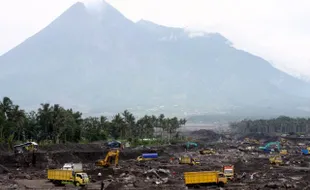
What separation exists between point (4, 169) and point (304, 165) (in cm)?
4322

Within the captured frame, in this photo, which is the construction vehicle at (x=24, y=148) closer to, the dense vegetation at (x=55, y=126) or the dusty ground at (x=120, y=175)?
the dusty ground at (x=120, y=175)

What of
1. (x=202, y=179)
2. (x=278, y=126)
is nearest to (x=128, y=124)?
(x=202, y=179)

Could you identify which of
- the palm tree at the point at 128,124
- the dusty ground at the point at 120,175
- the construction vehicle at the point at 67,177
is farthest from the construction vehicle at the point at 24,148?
the palm tree at the point at 128,124

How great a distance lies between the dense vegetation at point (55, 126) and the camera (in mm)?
74938

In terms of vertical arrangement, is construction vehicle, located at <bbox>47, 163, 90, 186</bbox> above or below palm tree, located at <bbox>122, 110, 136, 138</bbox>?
below

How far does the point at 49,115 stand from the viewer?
82.0m

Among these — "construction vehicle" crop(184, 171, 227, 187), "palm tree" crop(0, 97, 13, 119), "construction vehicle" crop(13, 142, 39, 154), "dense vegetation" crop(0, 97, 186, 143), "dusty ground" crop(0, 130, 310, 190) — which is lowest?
"dusty ground" crop(0, 130, 310, 190)

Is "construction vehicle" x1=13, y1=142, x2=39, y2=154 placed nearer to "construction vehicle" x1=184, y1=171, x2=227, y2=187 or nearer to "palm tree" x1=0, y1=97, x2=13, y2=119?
"palm tree" x1=0, y1=97, x2=13, y2=119

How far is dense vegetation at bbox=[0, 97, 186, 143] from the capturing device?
74.9 m

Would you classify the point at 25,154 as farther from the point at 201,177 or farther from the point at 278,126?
the point at 278,126

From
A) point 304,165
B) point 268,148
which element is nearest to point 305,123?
point 268,148

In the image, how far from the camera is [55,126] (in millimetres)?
82562

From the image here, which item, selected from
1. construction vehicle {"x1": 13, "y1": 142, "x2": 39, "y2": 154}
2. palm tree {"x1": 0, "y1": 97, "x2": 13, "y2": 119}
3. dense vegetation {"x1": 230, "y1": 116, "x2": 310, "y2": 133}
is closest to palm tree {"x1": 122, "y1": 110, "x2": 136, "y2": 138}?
palm tree {"x1": 0, "y1": 97, "x2": 13, "y2": 119}

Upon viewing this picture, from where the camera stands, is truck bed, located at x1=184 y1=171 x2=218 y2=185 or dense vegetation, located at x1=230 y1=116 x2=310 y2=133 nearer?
truck bed, located at x1=184 y1=171 x2=218 y2=185
